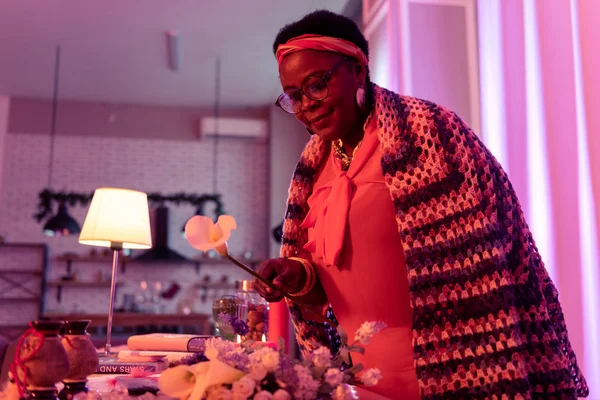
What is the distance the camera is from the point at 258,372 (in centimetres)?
63

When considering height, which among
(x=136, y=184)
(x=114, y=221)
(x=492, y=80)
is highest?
(x=136, y=184)

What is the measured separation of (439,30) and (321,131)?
6.98 ft

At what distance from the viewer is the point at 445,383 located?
95 centimetres

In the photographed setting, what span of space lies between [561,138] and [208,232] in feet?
4.51

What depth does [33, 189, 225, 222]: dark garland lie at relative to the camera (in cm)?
755

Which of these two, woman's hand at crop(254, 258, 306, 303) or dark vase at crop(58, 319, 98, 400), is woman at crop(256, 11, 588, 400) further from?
dark vase at crop(58, 319, 98, 400)

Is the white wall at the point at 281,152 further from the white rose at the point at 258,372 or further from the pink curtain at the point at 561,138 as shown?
the white rose at the point at 258,372

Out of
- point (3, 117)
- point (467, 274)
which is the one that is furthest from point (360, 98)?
point (3, 117)

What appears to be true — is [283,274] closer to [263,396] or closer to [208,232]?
[208,232]

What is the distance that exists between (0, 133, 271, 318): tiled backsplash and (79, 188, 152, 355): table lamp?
6431 mm

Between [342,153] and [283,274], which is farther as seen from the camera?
[342,153]

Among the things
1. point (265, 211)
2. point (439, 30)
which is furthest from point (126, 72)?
point (439, 30)

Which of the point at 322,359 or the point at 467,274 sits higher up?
the point at 467,274

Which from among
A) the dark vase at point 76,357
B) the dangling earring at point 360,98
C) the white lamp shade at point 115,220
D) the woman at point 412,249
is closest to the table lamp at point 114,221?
the white lamp shade at point 115,220
